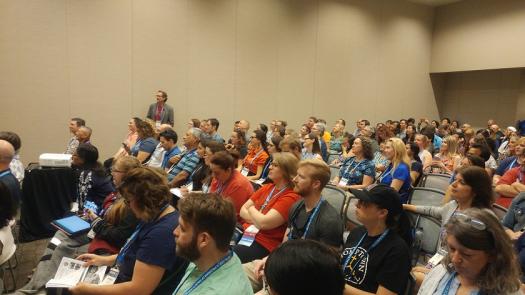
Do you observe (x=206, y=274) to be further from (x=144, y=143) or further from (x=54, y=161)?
(x=144, y=143)

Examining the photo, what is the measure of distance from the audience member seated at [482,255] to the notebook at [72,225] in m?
2.68

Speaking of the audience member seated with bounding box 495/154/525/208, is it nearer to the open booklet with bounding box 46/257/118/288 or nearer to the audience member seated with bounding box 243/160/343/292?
the audience member seated with bounding box 243/160/343/292

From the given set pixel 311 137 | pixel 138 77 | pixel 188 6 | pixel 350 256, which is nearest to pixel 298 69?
pixel 188 6

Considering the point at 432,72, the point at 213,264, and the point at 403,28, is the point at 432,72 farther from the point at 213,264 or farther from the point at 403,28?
the point at 213,264

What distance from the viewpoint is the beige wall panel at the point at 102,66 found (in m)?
7.68

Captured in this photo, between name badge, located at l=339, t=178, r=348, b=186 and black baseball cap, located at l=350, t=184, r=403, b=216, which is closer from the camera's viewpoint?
black baseball cap, located at l=350, t=184, r=403, b=216

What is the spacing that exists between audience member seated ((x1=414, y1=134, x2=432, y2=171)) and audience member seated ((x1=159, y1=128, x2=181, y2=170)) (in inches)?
144

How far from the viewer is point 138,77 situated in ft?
27.6

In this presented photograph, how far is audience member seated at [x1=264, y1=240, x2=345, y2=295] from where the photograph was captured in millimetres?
1011

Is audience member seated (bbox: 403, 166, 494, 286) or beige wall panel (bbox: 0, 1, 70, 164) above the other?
beige wall panel (bbox: 0, 1, 70, 164)

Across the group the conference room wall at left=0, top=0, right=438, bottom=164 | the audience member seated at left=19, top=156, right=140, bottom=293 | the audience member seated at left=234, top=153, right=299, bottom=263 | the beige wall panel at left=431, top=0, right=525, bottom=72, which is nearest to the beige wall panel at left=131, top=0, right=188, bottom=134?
the conference room wall at left=0, top=0, right=438, bottom=164

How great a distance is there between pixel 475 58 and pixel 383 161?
30.8 ft

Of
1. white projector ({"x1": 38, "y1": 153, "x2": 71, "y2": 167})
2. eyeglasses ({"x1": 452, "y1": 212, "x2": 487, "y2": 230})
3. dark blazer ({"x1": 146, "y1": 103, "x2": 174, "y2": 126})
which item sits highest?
dark blazer ({"x1": 146, "y1": 103, "x2": 174, "y2": 126})

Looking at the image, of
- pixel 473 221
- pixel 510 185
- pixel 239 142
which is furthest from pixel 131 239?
pixel 239 142
